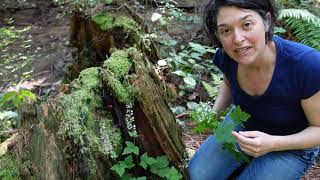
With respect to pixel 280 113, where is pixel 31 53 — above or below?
below

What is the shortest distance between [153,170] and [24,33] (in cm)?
547

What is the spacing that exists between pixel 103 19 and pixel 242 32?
62.8 inches

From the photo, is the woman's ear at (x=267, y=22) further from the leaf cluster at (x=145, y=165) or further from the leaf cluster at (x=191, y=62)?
the leaf cluster at (x=191, y=62)

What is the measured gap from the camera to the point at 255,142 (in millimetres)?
2154

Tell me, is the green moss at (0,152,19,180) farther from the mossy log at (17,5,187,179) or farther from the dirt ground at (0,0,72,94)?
the dirt ground at (0,0,72,94)

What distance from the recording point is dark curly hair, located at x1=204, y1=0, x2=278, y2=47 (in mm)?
2033

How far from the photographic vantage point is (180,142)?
251 centimetres

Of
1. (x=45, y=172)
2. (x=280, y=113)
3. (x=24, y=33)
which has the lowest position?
(x=24, y=33)

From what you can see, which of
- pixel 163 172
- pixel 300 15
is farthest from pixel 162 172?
pixel 300 15

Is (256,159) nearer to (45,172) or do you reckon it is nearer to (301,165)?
(301,165)

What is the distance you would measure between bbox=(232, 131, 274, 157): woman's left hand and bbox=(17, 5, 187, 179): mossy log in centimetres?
44

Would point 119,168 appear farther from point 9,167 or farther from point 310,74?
point 310,74

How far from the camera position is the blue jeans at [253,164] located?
2.41 meters

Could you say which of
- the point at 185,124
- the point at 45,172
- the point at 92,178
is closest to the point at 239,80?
the point at 92,178
